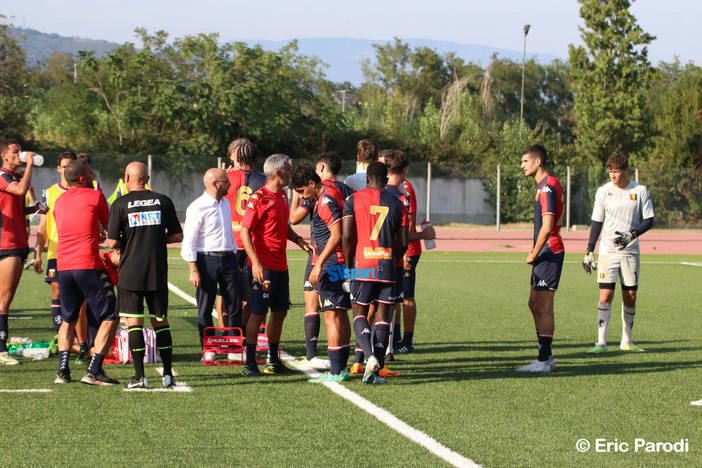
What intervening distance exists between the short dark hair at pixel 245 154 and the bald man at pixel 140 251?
1.47 metres

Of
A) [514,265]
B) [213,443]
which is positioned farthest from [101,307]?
[514,265]

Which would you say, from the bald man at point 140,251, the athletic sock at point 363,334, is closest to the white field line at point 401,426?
the athletic sock at point 363,334

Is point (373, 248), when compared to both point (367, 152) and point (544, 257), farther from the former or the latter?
point (544, 257)

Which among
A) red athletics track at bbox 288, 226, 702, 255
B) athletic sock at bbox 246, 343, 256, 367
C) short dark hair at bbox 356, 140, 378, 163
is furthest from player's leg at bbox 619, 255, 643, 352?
red athletics track at bbox 288, 226, 702, 255

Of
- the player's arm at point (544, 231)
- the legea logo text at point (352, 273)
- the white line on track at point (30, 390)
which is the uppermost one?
the player's arm at point (544, 231)

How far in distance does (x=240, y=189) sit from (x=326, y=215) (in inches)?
65.6

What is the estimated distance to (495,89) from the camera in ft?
230

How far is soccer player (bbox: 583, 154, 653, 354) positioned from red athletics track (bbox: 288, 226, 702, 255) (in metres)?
15.4

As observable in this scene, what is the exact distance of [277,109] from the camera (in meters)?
37.8

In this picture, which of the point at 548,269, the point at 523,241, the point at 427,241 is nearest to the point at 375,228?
the point at 427,241

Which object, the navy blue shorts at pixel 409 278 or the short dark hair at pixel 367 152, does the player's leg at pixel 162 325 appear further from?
the navy blue shorts at pixel 409 278

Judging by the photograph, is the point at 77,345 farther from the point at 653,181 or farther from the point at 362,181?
the point at 653,181

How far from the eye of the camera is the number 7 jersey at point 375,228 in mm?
6918

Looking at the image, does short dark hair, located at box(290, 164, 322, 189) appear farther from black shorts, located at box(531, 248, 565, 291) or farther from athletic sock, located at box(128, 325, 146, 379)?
black shorts, located at box(531, 248, 565, 291)
